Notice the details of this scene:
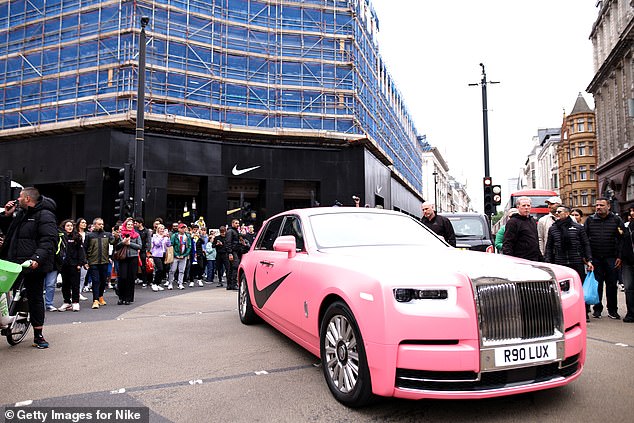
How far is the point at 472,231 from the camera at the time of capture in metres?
10.8

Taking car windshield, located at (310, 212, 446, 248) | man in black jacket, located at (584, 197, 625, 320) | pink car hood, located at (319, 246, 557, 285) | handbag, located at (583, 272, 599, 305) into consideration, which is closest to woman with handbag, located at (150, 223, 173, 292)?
car windshield, located at (310, 212, 446, 248)

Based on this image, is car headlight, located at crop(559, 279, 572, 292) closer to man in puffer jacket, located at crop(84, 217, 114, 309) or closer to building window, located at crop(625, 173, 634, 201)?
man in puffer jacket, located at crop(84, 217, 114, 309)

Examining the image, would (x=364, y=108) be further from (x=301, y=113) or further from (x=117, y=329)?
(x=117, y=329)

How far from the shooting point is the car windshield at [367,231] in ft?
13.4

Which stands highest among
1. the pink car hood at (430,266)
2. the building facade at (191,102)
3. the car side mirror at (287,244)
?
the building facade at (191,102)

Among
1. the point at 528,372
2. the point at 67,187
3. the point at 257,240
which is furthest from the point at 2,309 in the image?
the point at 67,187

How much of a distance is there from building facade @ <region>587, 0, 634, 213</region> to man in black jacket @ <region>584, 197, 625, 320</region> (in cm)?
3059

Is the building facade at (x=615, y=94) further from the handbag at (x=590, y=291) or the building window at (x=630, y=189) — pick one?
the handbag at (x=590, y=291)

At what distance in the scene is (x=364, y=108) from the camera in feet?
106

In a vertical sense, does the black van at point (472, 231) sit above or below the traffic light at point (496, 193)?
below

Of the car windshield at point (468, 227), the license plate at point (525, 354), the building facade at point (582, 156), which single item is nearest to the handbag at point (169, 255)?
the car windshield at point (468, 227)

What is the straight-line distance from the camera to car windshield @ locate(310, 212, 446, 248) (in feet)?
13.4

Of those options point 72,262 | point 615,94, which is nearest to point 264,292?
point 72,262

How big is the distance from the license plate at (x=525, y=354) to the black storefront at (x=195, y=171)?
1986 centimetres
